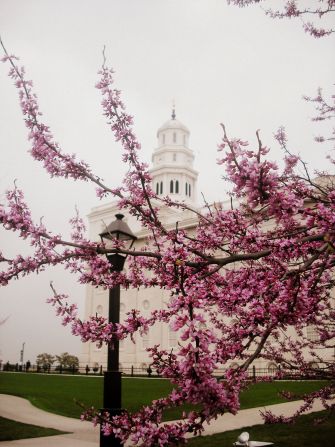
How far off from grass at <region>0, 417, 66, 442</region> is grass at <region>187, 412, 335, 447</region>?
10.4ft

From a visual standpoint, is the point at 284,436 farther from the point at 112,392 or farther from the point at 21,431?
the point at 21,431

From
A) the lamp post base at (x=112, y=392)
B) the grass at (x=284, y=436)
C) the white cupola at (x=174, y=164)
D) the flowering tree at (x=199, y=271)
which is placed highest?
the white cupola at (x=174, y=164)

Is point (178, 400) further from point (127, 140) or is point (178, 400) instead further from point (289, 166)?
point (289, 166)

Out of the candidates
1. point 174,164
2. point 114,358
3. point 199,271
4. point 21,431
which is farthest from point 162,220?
point 199,271

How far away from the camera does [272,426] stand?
9.70 meters

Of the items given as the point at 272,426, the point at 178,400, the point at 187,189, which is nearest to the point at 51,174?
the point at 178,400

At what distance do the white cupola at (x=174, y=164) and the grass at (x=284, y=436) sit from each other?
5816 cm

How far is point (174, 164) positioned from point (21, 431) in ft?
203

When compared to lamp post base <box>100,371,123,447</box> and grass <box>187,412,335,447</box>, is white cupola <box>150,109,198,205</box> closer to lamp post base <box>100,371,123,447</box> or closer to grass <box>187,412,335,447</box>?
grass <box>187,412,335,447</box>

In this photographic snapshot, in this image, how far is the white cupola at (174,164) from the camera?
6894 centimetres

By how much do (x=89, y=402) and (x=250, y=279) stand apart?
10890mm

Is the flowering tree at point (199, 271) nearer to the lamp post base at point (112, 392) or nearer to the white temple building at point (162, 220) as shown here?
the lamp post base at point (112, 392)

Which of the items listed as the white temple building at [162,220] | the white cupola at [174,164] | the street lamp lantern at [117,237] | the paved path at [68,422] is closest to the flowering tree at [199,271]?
the street lamp lantern at [117,237]

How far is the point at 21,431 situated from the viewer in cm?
929
